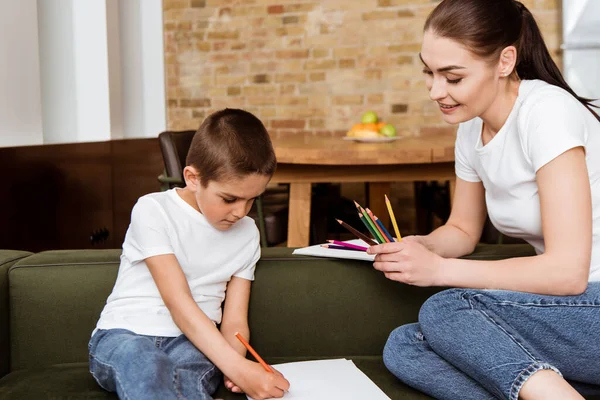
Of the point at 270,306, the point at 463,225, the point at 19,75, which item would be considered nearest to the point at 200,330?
the point at 270,306

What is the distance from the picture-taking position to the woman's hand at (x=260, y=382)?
1438 millimetres

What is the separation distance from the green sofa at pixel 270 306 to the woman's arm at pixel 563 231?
336 millimetres

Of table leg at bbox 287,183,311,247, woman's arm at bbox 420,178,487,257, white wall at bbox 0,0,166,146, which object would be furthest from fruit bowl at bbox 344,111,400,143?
woman's arm at bbox 420,178,487,257

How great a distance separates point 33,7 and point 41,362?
1.83 meters

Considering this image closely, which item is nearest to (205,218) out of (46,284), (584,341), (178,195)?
(178,195)

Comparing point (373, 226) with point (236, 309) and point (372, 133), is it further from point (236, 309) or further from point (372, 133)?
point (372, 133)

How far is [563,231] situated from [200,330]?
77 cm

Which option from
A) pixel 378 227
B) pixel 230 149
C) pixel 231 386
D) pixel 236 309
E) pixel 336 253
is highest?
pixel 230 149

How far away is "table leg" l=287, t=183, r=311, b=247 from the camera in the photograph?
312cm

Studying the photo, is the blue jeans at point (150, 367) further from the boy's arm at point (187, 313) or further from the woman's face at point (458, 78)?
the woman's face at point (458, 78)

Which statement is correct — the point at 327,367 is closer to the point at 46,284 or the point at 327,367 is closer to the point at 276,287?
the point at 276,287

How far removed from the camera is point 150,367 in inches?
56.1

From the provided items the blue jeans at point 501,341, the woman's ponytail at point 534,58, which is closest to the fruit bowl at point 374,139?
the woman's ponytail at point 534,58

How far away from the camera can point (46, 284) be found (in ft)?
5.72
